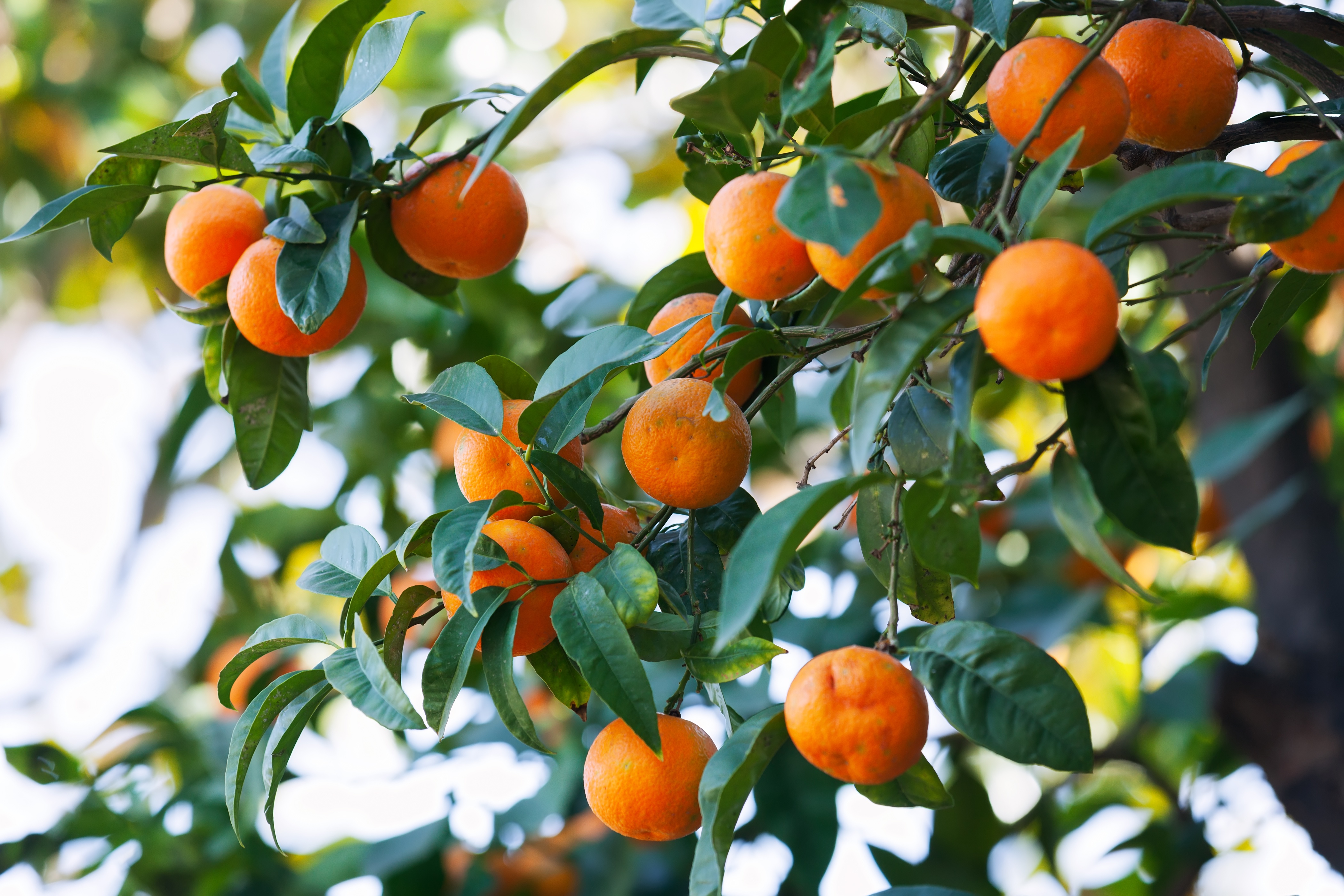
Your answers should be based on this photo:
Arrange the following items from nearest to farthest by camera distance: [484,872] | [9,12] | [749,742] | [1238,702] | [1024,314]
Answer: [1024,314] < [749,742] < [1238,702] < [484,872] < [9,12]

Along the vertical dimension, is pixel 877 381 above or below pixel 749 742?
above

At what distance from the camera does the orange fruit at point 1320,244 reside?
0.54 meters

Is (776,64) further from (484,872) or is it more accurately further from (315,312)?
(484,872)

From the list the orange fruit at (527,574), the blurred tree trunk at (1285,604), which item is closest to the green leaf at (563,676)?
the orange fruit at (527,574)

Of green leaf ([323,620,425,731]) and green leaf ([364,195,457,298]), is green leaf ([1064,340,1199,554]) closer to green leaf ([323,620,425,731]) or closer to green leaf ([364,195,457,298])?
green leaf ([323,620,425,731])

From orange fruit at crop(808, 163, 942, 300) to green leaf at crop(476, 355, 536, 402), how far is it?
11.3 inches

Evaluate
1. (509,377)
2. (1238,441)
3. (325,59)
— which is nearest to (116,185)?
(325,59)

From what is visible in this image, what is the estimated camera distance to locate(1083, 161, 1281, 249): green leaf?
464 millimetres

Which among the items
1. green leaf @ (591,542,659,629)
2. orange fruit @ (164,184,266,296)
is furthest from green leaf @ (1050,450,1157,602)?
orange fruit @ (164,184,266,296)

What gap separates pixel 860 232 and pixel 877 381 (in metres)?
0.07

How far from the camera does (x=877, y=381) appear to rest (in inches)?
18.7

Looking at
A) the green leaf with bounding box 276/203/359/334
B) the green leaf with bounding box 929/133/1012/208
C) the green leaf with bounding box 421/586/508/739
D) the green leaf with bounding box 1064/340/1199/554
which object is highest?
the green leaf with bounding box 929/133/1012/208

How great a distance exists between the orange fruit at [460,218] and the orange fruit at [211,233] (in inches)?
4.3

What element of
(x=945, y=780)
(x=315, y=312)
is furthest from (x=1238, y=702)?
A: (x=315, y=312)
